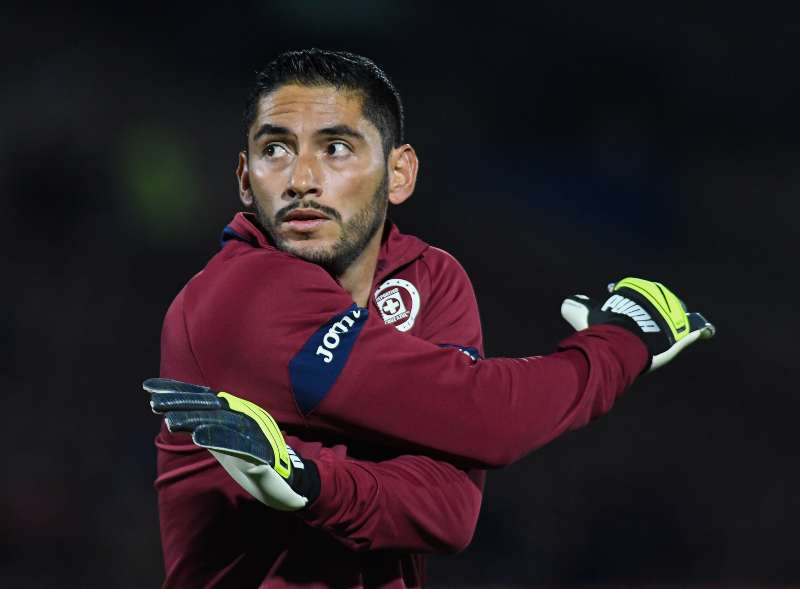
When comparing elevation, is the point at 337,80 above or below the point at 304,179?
above

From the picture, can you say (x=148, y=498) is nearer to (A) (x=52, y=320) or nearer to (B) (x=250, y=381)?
(A) (x=52, y=320)

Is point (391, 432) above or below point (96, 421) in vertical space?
below

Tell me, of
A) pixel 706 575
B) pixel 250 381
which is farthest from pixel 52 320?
pixel 250 381

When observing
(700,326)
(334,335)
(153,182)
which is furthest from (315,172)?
(153,182)

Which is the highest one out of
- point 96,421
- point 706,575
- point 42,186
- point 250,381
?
point 42,186

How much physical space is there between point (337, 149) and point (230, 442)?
57cm

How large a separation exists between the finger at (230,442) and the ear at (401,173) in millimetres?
653

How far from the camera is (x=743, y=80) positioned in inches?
161

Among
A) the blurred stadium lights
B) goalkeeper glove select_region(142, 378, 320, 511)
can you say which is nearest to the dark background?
the blurred stadium lights

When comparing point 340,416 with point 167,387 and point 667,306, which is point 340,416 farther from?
point 667,306

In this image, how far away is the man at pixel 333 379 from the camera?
136 cm

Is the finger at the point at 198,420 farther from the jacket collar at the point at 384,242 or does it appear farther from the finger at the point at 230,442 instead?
the jacket collar at the point at 384,242

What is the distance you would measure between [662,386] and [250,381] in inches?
111

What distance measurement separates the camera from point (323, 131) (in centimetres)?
155
